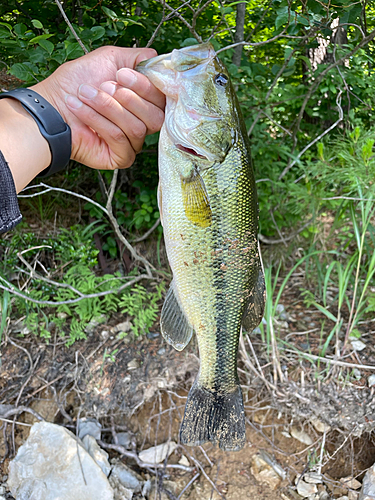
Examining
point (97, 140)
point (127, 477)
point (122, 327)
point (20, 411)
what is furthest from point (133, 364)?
point (97, 140)

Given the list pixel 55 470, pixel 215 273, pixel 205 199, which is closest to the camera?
pixel 205 199

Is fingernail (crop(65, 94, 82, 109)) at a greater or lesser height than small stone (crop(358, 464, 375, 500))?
greater

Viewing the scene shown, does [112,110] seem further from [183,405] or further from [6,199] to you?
[183,405]

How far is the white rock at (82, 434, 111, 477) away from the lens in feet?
8.82

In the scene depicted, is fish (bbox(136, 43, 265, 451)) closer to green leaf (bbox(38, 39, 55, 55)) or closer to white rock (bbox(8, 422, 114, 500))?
green leaf (bbox(38, 39, 55, 55))

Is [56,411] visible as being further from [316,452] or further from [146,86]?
[146,86]

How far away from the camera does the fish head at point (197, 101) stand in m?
1.35

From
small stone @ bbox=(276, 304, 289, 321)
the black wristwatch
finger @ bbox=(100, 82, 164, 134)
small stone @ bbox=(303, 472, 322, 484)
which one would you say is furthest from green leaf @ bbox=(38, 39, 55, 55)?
small stone @ bbox=(303, 472, 322, 484)

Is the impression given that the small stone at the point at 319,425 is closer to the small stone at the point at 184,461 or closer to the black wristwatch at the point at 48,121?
the small stone at the point at 184,461

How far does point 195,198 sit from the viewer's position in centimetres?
138

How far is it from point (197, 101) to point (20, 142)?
0.68 meters

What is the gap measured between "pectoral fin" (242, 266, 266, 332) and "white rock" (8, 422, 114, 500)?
1.79 metres

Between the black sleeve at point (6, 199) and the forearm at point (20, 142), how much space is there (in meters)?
0.13

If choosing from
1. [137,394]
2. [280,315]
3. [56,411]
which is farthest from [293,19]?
[56,411]
